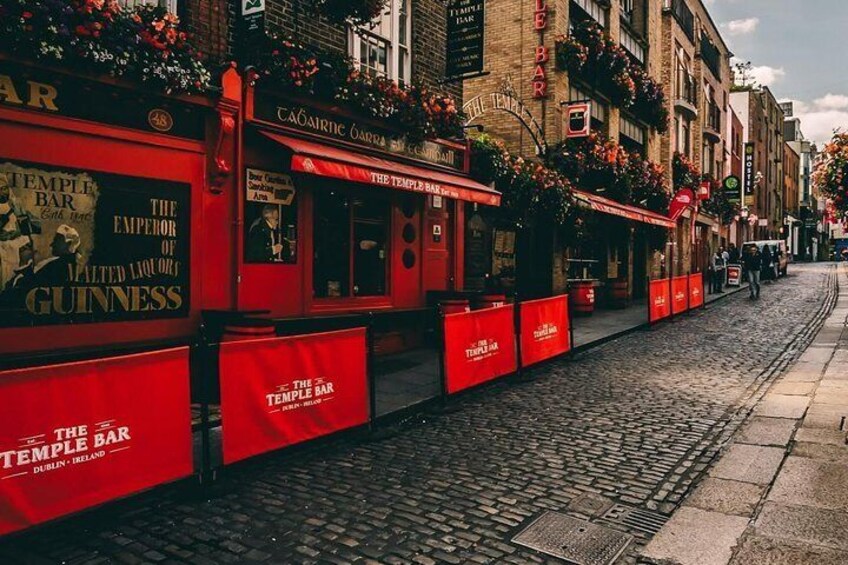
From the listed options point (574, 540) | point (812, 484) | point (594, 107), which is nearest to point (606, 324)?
point (594, 107)

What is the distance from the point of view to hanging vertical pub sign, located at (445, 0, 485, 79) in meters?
12.4

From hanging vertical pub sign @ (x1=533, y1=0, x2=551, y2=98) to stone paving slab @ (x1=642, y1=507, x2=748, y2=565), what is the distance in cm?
1485

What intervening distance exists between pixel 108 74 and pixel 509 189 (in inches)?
343

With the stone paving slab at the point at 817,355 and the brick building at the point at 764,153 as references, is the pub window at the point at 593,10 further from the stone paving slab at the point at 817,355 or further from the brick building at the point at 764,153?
the brick building at the point at 764,153

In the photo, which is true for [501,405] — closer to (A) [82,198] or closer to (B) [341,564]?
(B) [341,564]

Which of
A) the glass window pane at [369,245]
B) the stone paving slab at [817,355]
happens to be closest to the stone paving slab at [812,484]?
the stone paving slab at [817,355]

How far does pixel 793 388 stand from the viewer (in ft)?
27.2

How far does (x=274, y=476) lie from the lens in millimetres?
5121

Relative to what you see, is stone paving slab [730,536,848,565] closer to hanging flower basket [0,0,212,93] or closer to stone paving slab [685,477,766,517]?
stone paving slab [685,477,766,517]

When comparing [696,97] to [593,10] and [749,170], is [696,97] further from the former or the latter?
[749,170]

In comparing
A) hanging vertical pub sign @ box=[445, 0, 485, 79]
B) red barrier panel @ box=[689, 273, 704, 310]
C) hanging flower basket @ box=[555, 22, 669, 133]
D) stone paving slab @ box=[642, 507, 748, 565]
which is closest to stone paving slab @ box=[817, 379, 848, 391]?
stone paving slab @ box=[642, 507, 748, 565]

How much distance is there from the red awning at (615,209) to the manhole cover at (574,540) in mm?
12238

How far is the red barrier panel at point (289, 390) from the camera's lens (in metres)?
5.01

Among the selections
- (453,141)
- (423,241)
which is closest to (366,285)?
(423,241)
